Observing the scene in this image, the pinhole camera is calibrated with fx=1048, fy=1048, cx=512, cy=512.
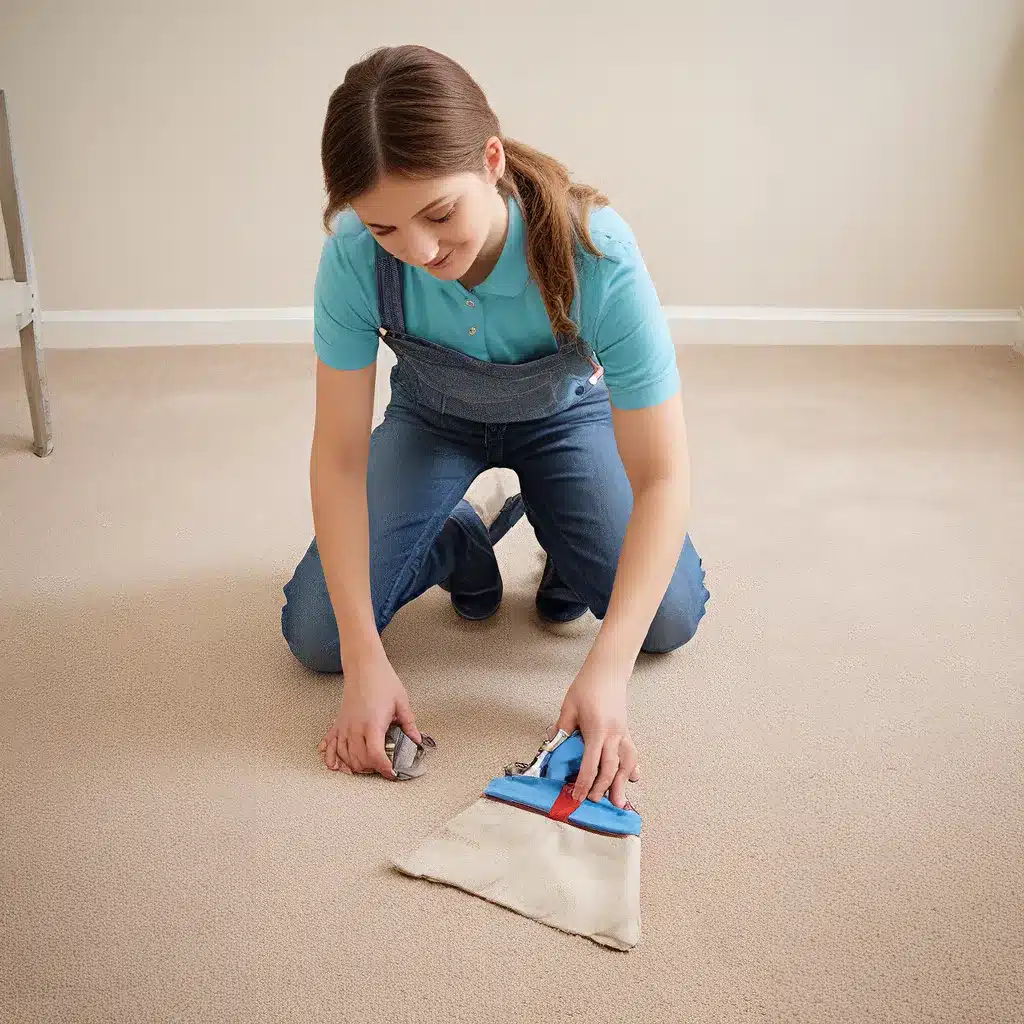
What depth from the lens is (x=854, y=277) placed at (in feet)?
8.41

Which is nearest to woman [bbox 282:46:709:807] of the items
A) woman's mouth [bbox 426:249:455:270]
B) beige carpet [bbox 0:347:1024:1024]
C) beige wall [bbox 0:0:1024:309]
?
woman's mouth [bbox 426:249:455:270]

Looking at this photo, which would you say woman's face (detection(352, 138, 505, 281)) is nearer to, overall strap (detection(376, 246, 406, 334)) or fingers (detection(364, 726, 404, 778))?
overall strap (detection(376, 246, 406, 334))

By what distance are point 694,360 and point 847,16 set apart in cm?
82

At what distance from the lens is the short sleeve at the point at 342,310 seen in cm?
114

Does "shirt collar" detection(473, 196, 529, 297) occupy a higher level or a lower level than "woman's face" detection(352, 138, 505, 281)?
lower

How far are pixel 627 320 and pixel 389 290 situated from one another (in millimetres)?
265

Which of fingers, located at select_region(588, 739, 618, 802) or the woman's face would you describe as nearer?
the woman's face

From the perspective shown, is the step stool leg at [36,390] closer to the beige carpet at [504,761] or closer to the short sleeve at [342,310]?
the beige carpet at [504,761]

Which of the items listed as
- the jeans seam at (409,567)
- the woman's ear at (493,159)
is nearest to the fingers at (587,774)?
the jeans seam at (409,567)

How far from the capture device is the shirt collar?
1.10 metres

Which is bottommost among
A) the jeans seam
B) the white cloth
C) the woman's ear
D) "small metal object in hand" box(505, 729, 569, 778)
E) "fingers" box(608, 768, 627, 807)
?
the white cloth

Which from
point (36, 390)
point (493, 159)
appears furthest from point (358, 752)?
point (36, 390)

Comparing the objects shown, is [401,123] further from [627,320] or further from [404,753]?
[404,753]

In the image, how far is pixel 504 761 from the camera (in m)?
1.17
